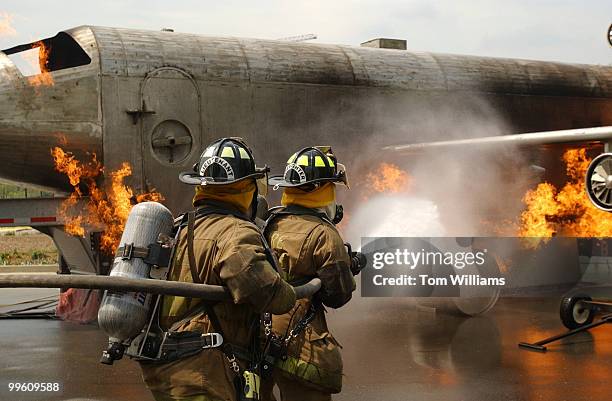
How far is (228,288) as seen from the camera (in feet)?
13.2

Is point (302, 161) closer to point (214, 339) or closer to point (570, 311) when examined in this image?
point (214, 339)

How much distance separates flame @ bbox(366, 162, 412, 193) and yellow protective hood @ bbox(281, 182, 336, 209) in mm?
8324

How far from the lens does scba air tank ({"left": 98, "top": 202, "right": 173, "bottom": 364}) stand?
3932 millimetres

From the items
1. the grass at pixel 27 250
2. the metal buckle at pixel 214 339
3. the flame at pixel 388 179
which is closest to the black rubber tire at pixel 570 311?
the flame at pixel 388 179

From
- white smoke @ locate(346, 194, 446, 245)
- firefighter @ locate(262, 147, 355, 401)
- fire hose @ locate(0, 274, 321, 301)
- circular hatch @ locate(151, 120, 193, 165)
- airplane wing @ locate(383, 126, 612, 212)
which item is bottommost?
white smoke @ locate(346, 194, 446, 245)

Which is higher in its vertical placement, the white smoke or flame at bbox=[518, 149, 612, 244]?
the white smoke

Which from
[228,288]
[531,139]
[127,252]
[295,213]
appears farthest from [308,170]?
[531,139]

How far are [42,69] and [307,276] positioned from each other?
809 cm

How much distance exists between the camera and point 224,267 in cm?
402

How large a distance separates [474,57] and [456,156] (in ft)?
7.37

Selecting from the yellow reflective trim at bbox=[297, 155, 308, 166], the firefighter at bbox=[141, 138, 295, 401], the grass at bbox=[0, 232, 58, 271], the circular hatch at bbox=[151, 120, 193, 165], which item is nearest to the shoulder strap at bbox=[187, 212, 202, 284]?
the firefighter at bbox=[141, 138, 295, 401]

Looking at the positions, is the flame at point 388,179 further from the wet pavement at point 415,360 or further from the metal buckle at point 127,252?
the metal buckle at point 127,252

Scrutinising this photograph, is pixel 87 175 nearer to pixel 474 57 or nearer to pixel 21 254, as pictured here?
pixel 474 57

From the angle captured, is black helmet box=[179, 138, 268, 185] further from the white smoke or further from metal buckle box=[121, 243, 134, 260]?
the white smoke
